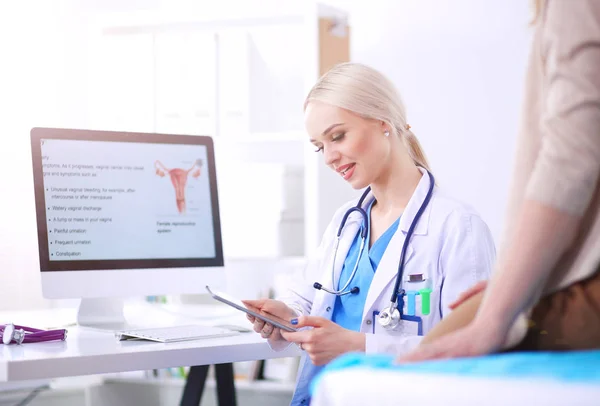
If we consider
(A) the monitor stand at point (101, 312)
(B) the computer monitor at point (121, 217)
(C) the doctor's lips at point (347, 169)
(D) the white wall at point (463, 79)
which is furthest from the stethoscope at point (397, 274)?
(D) the white wall at point (463, 79)

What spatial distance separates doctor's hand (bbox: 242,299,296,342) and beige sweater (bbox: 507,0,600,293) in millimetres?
982

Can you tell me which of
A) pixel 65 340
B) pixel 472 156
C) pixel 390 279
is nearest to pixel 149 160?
pixel 65 340

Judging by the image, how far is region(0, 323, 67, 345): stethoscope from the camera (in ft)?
5.36

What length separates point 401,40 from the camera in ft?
11.5

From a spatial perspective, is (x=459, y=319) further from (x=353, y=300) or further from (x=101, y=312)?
(x=101, y=312)

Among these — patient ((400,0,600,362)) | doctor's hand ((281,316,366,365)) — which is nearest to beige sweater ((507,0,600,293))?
patient ((400,0,600,362))

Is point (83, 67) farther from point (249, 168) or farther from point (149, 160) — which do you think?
point (149, 160)

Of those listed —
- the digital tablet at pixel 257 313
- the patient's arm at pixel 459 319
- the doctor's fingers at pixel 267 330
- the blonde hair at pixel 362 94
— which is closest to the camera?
the patient's arm at pixel 459 319

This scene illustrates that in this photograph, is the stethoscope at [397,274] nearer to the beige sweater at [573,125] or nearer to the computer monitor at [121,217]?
the computer monitor at [121,217]

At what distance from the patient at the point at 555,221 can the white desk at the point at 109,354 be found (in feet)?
2.87

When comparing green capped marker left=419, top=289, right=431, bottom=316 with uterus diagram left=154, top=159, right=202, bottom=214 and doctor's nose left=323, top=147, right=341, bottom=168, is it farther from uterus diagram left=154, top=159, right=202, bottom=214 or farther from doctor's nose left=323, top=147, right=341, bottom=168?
uterus diagram left=154, top=159, right=202, bottom=214

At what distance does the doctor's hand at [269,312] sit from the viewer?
1702 mm

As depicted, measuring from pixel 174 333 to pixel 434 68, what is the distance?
6.95 feet

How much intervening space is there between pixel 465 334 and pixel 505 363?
86 mm
